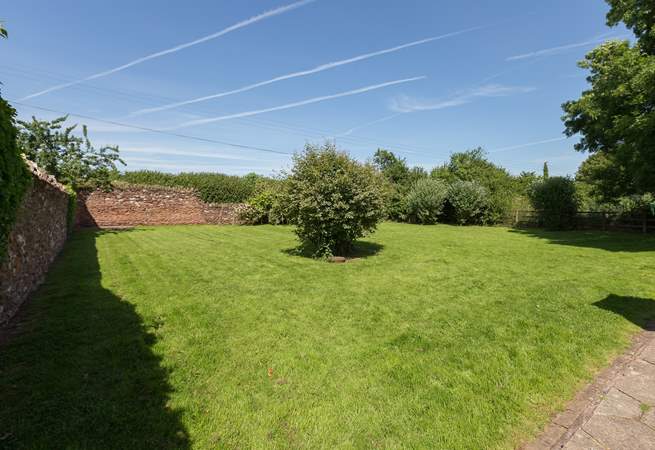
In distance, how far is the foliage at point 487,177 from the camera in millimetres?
24281

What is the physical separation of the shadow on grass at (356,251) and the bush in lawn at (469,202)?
47.2 ft

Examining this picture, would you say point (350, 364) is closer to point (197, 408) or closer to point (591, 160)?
point (197, 408)

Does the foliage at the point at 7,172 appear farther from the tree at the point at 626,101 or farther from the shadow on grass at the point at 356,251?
the tree at the point at 626,101

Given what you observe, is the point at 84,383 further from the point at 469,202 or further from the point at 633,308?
the point at 469,202

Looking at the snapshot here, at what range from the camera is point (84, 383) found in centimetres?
304

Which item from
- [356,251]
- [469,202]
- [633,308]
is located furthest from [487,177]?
[633,308]

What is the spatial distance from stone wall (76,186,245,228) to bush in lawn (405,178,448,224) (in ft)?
45.5

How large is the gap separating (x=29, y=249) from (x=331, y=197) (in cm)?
663

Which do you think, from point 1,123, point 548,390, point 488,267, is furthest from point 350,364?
point 488,267

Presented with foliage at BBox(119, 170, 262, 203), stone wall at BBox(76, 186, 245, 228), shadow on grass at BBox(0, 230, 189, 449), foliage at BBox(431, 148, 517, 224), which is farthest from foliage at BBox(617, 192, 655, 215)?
stone wall at BBox(76, 186, 245, 228)

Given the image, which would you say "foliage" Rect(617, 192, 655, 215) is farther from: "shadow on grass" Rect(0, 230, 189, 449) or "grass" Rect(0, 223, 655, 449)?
"shadow on grass" Rect(0, 230, 189, 449)

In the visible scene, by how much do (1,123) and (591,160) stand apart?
171 feet

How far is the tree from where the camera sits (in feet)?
38.0

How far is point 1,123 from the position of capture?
3.64m
